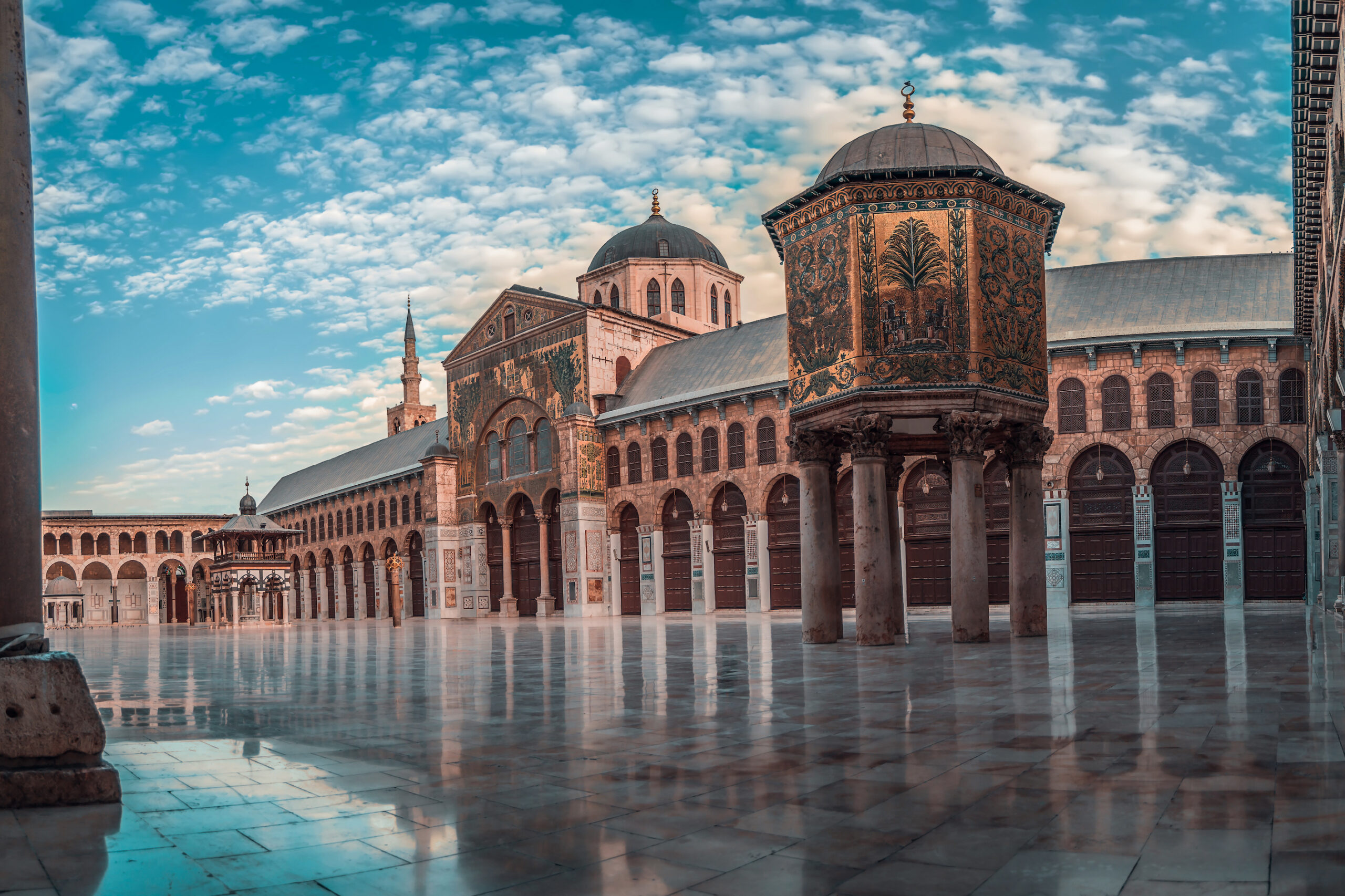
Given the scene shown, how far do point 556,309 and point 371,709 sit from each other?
37.1 m

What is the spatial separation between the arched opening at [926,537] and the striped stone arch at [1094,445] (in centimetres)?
364

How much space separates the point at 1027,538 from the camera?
17.9 m

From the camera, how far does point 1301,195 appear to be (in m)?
22.2

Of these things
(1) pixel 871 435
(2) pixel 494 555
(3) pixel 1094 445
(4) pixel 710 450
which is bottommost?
(2) pixel 494 555

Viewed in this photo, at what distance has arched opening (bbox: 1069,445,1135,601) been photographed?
31.9m

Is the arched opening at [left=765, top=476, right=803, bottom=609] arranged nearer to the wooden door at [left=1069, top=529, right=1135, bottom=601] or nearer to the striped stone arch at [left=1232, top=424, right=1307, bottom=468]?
the wooden door at [left=1069, top=529, right=1135, bottom=601]

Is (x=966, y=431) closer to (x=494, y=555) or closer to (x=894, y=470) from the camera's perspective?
(x=894, y=470)

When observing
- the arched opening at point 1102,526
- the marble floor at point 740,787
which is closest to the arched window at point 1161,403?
the arched opening at point 1102,526

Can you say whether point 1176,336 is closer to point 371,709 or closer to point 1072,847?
point 371,709

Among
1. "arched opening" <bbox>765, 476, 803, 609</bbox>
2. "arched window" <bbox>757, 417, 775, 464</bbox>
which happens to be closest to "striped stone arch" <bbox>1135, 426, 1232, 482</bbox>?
"arched opening" <bbox>765, 476, 803, 609</bbox>

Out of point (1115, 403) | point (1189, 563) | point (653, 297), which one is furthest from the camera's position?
point (653, 297)

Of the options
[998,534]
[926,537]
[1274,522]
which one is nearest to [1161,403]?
[1274,522]

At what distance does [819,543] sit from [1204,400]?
1838 cm

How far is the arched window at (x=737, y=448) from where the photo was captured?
126 ft
